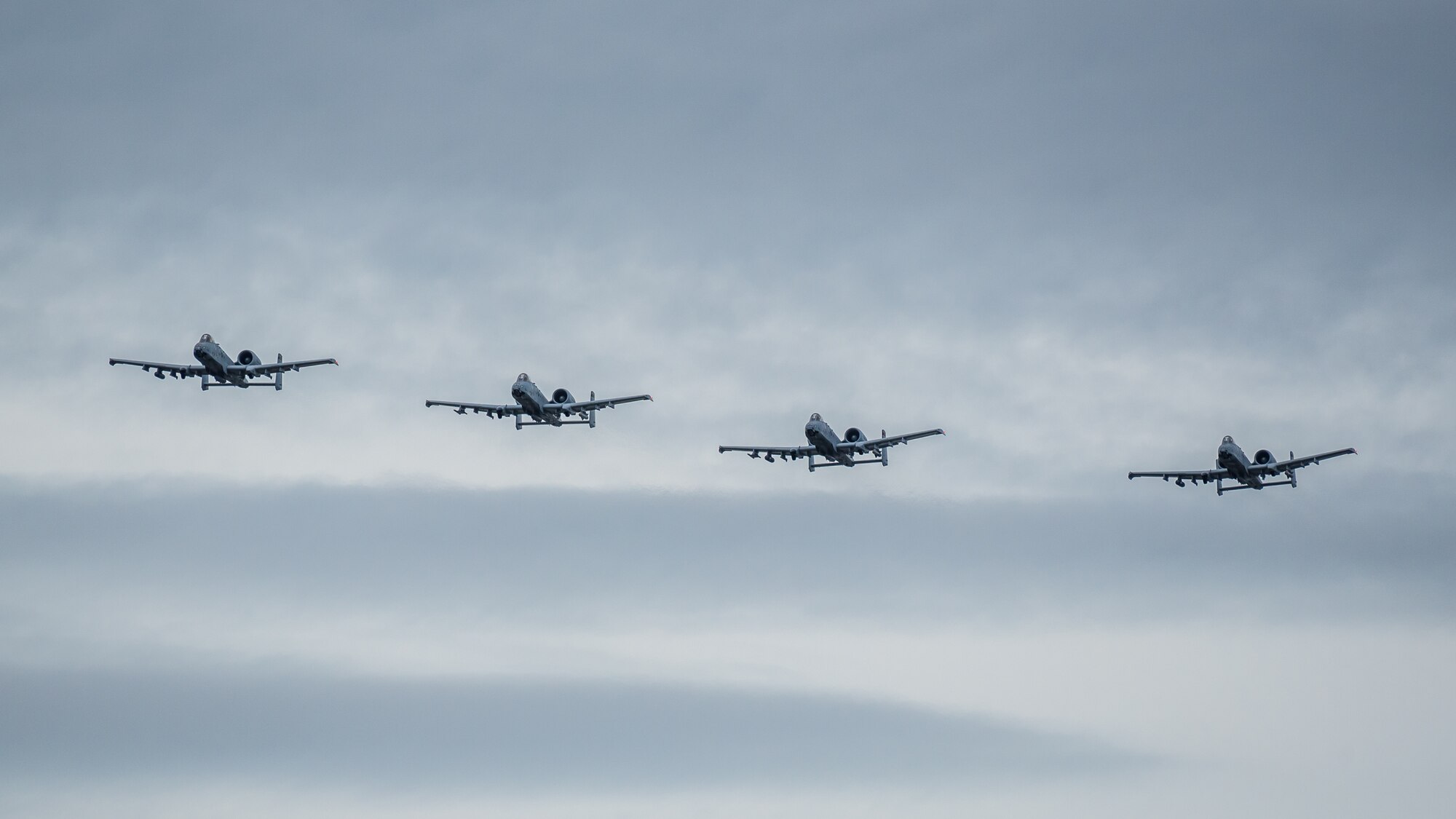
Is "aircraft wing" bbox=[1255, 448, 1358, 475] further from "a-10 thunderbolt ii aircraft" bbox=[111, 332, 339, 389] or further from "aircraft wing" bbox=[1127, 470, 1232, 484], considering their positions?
"a-10 thunderbolt ii aircraft" bbox=[111, 332, 339, 389]

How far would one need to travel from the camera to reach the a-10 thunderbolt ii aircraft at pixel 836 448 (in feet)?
554

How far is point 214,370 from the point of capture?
16462 cm

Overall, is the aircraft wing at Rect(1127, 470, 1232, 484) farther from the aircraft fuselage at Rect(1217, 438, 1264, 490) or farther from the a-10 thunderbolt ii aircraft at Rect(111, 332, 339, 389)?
the a-10 thunderbolt ii aircraft at Rect(111, 332, 339, 389)

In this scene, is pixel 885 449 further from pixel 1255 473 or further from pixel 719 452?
pixel 1255 473

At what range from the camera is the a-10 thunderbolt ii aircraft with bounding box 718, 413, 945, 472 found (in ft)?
554

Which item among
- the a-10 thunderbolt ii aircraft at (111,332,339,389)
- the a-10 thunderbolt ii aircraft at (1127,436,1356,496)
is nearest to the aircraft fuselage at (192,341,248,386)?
the a-10 thunderbolt ii aircraft at (111,332,339,389)

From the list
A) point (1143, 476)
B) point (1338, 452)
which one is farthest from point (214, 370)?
point (1338, 452)

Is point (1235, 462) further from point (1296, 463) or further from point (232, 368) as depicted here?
point (232, 368)

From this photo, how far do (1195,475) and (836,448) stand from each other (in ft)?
91.8

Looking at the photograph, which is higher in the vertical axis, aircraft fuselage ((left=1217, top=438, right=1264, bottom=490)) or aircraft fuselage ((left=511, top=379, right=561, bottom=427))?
aircraft fuselage ((left=511, top=379, right=561, bottom=427))

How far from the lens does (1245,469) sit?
16788 cm

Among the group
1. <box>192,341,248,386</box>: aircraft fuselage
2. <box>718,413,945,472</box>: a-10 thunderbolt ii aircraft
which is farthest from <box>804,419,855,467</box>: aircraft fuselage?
<box>192,341,248,386</box>: aircraft fuselage

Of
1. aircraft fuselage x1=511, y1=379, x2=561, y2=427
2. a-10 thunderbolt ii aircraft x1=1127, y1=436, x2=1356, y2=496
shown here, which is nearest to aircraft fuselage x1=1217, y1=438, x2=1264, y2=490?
→ a-10 thunderbolt ii aircraft x1=1127, y1=436, x2=1356, y2=496

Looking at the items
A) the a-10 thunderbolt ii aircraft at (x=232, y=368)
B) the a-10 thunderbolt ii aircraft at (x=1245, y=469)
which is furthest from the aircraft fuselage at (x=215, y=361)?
the a-10 thunderbolt ii aircraft at (x=1245, y=469)
